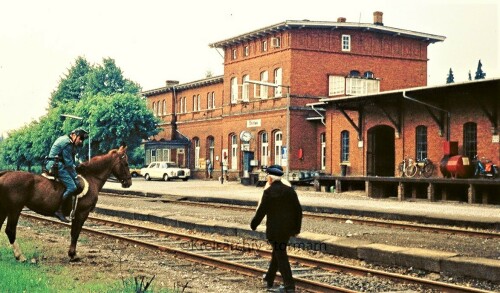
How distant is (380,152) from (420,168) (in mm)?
4749

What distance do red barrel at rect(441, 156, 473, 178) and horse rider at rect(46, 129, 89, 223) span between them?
810 inches

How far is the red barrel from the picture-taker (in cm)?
2833

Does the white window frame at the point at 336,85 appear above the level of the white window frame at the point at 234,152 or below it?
above

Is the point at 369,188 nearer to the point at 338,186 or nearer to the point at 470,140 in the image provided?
the point at 338,186

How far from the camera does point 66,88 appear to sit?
3322 inches

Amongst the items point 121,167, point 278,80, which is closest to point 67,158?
point 121,167

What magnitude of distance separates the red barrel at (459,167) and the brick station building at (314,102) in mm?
2228

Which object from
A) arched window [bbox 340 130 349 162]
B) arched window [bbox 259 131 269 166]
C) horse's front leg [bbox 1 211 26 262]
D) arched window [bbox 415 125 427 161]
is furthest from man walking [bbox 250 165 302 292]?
arched window [bbox 259 131 269 166]

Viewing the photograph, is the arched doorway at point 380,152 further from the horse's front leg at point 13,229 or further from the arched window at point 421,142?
the horse's front leg at point 13,229

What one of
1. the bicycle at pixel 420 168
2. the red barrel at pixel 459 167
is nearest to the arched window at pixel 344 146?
the bicycle at pixel 420 168

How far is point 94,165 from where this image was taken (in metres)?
11.8

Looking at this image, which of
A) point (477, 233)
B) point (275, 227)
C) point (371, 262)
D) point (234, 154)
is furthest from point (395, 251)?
point (234, 154)

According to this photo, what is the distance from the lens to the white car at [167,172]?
5266 cm

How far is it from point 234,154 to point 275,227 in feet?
141
